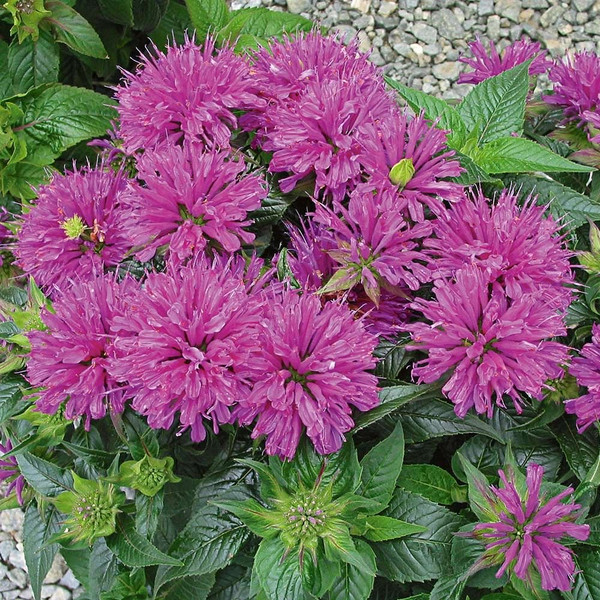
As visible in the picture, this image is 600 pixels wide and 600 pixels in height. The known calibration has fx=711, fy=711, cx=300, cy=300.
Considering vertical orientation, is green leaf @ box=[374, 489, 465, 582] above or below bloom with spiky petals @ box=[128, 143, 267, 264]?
below

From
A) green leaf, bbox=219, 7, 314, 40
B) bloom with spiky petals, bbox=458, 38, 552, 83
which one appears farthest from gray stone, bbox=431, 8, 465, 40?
bloom with spiky petals, bbox=458, 38, 552, 83

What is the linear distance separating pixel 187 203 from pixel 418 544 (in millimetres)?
486

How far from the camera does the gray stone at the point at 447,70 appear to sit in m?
2.33

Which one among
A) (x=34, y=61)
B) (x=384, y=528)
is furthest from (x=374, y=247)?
(x=34, y=61)

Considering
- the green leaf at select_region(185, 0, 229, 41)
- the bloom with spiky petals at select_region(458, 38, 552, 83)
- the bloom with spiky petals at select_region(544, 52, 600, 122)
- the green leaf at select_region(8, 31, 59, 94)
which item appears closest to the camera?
the bloom with spiky petals at select_region(544, 52, 600, 122)

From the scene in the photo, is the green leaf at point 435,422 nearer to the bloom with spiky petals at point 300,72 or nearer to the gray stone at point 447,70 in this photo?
the bloom with spiky petals at point 300,72

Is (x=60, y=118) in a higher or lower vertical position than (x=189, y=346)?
lower

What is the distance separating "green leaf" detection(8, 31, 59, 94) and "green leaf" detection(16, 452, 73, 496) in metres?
0.93

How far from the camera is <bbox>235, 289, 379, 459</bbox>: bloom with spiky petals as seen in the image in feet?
2.38

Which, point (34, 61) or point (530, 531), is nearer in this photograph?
point (530, 531)

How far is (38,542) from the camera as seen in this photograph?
3.16 feet

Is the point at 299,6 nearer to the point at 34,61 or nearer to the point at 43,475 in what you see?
the point at 34,61

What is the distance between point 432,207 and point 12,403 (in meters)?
0.58

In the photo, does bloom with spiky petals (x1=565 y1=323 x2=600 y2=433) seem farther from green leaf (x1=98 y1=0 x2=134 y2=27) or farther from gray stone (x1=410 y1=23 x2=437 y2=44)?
gray stone (x1=410 y1=23 x2=437 y2=44)
